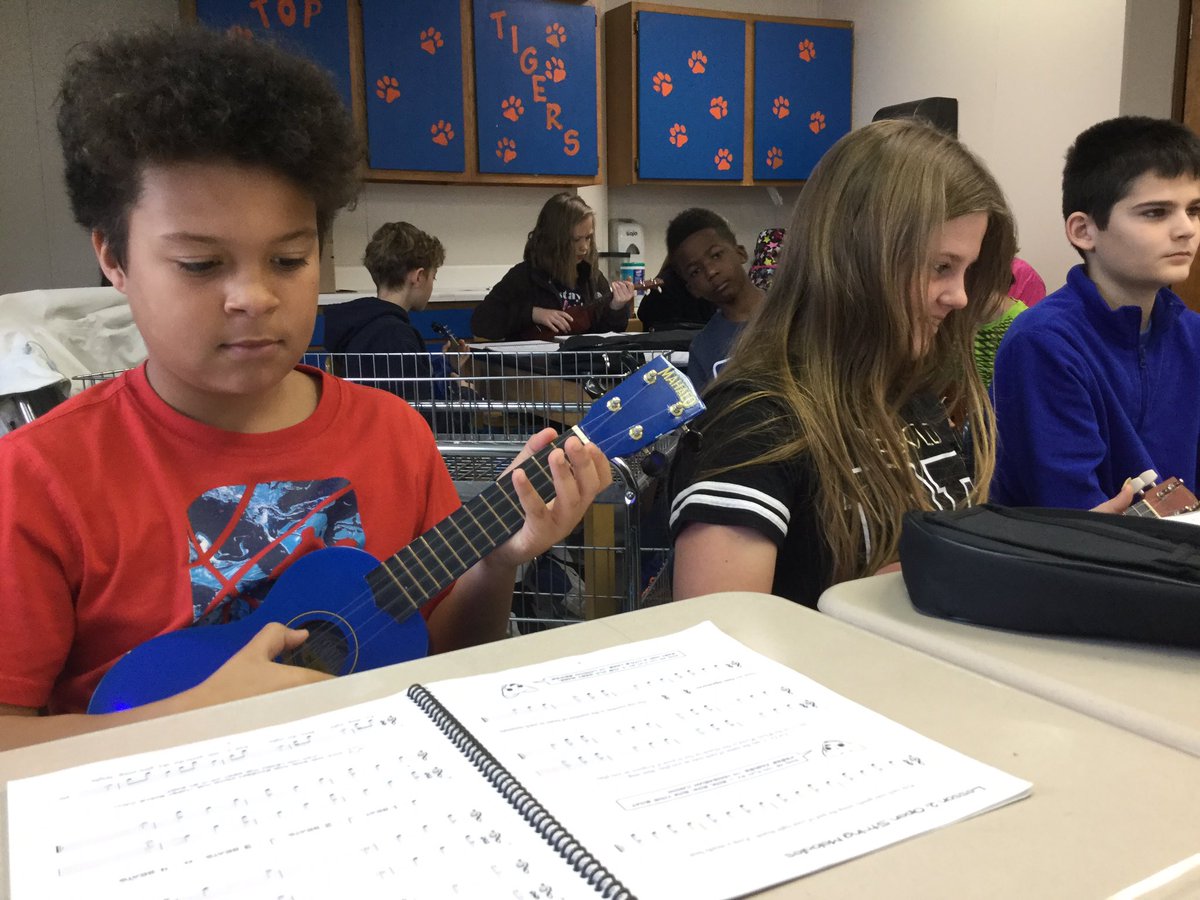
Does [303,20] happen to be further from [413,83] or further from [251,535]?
[251,535]

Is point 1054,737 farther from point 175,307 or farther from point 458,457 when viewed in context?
point 458,457

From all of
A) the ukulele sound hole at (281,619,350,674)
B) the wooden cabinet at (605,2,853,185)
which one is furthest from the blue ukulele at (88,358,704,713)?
the wooden cabinet at (605,2,853,185)

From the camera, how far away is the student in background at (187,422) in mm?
844

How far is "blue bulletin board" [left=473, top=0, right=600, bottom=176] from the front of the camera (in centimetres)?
405

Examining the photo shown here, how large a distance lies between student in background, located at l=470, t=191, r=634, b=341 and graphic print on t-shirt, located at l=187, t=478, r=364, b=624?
2.66 meters

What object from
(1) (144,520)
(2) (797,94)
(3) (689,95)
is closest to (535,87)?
(3) (689,95)

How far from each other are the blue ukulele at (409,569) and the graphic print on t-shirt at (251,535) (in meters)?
0.02

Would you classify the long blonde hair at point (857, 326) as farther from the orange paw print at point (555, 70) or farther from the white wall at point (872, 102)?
the orange paw print at point (555, 70)

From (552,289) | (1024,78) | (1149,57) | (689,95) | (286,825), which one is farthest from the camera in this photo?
(689,95)

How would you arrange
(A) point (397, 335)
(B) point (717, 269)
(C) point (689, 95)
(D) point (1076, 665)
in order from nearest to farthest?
(D) point (1076, 665) < (A) point (397, 335) < (B) point (717, 269) < (C) point (689, 95)

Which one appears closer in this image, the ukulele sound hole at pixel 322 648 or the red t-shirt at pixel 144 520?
the red t-shirt at pixel 144 520

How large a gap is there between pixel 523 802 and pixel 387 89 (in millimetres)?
3895

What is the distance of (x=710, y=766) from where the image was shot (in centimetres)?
46

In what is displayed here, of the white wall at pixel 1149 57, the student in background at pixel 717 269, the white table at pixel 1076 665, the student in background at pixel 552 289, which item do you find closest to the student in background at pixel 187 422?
the white table at pixel 1076 665
